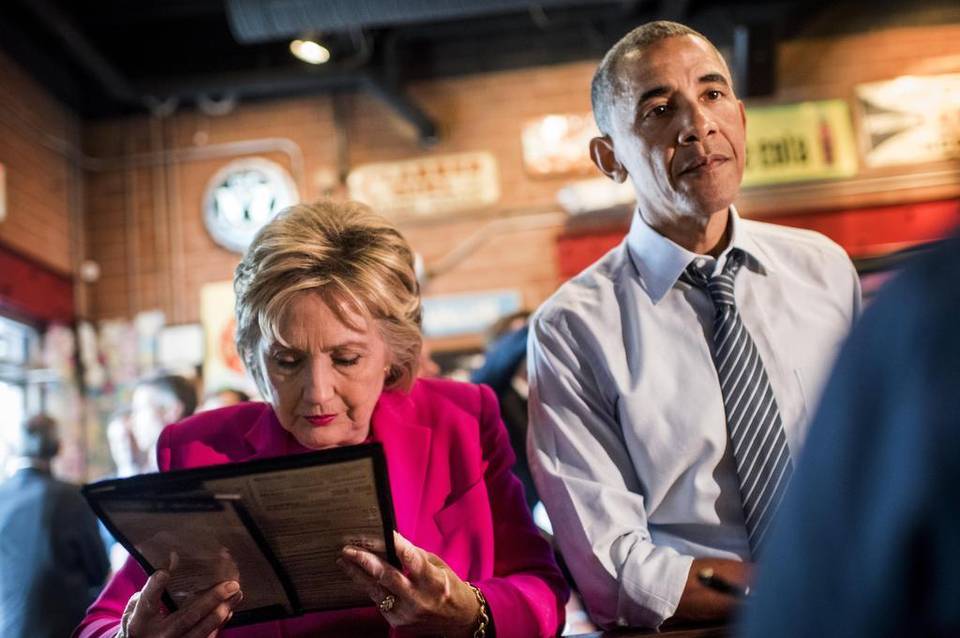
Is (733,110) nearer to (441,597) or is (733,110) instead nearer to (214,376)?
(441,597)

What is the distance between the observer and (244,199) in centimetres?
779

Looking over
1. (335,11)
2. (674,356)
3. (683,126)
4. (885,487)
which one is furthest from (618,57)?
(335,11)

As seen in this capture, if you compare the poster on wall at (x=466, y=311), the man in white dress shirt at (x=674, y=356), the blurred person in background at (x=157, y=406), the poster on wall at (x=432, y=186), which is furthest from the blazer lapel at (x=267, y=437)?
the poster on wall at (x=432, y=186)

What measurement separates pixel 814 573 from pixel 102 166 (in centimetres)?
829

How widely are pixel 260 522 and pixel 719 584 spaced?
656 millimetres

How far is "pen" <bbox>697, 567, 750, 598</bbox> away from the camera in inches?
58.6

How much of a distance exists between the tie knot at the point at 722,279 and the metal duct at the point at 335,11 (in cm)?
399

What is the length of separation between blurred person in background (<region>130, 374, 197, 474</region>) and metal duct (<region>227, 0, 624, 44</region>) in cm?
212

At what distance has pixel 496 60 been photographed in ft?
25.6

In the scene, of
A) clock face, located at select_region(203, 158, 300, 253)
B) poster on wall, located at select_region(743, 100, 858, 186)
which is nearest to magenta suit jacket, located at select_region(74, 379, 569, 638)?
poster on wall, located at select_region(743, 100, 858, 186)

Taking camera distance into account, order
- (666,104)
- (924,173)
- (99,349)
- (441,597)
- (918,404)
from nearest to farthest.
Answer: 1. (918,404)
2. (441,597)
3. (666,104)
4. (924,173)
5. (99,349)

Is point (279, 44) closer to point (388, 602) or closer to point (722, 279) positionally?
point (722, 279)

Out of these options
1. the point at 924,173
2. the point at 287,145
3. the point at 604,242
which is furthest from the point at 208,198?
the point at 924,173

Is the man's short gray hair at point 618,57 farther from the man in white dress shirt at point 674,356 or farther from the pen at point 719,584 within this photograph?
the pen at point 719,584
